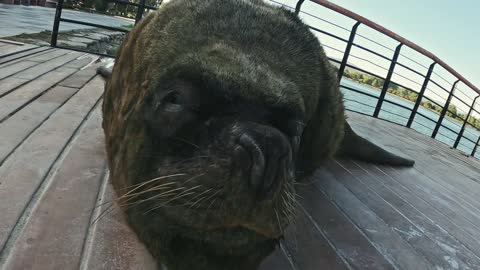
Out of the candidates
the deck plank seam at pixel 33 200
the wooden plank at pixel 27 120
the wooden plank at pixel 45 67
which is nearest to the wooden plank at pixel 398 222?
the deck plank seam at pixel 33 200

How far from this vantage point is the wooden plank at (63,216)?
1.44 m

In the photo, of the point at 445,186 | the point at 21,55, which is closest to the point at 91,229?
the point at 445,186

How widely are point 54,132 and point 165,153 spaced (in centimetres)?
153

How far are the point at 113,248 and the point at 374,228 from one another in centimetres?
150

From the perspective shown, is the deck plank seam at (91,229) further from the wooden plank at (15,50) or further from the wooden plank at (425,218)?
the wooden plank at (15,50)

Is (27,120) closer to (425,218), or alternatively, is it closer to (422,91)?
(425,218)

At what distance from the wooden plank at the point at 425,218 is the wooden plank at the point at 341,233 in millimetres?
570

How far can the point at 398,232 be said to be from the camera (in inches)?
98.0

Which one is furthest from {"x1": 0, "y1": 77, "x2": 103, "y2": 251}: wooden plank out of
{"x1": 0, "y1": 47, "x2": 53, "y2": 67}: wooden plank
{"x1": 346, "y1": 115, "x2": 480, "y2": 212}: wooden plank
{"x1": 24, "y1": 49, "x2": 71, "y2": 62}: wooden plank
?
{"x1": 346, "y1": 115, "x2": 480, "y2": 212}: wooden plank

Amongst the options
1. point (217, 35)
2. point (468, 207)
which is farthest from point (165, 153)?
point (468, 207)

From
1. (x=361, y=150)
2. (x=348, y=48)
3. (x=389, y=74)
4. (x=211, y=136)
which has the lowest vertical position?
(x=361, y=150)

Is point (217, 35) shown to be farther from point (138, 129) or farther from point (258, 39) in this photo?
point (138, 129)

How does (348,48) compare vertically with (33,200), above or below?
above

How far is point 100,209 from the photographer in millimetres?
1852
